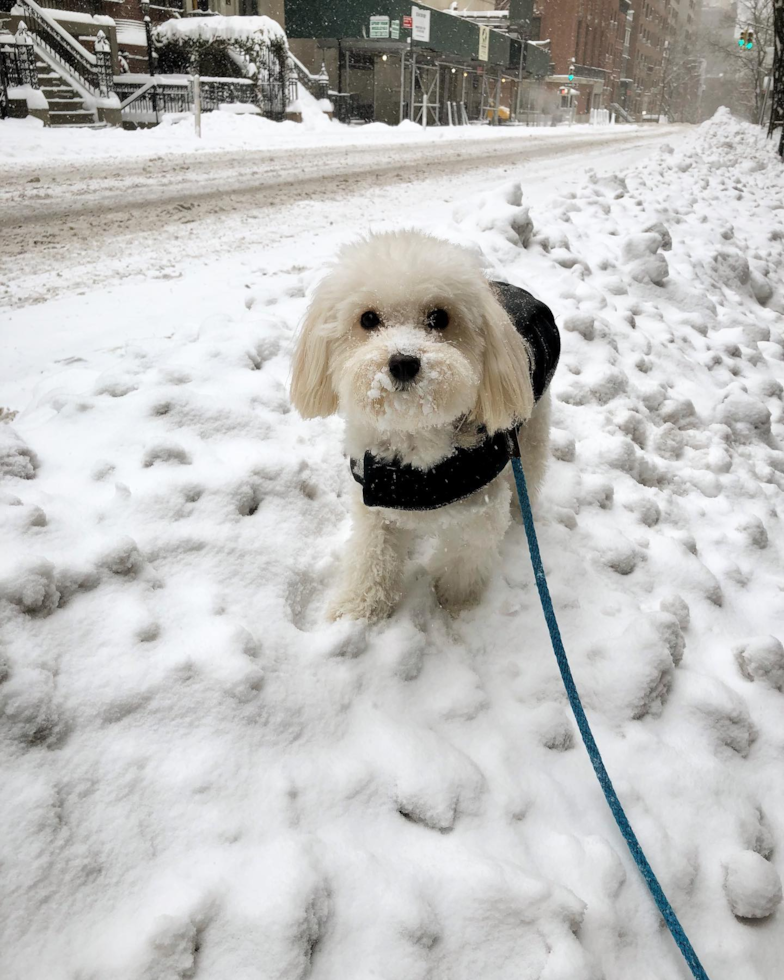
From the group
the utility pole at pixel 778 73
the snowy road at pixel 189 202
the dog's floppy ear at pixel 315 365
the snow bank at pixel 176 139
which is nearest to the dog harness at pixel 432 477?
the dog's floppy ear at pixel 315 365

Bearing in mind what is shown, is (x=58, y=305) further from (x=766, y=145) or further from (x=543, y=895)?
(x=766, y=145)

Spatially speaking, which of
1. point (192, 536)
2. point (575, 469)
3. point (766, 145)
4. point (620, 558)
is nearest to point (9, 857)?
point (192, 536)

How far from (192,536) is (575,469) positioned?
7.01 ft

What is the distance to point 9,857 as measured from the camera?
4.85 ft

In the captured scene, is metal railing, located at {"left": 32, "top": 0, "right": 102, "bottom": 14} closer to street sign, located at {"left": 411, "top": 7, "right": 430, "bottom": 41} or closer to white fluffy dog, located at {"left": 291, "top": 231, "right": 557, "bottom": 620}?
street sign, located at {"left": 411, "top": 7, "right": 430, "bottom": 41}

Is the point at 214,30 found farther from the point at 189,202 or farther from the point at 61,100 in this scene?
the point at 189,202

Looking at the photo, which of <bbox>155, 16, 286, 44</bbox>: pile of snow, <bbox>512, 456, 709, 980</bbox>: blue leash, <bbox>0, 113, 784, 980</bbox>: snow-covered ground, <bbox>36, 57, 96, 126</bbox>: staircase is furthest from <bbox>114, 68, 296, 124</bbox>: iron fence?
<bbox>512, 456, 709, 980</bbox>: blue leash

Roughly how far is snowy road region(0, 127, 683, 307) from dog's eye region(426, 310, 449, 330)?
351 cm

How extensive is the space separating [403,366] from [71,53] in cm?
2294

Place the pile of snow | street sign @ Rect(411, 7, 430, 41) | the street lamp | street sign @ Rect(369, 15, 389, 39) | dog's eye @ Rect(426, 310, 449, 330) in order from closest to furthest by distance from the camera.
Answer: dog's eye @ Rect(426, 310, 449, 330), the street lamp, the pile of snow, street sign @ Rect(369, 15, 389, 39), street sign @ Rect(411, 7, 430, 41)

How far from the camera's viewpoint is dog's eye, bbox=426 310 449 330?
7.39 feet

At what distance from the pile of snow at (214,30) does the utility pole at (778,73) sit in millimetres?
16109

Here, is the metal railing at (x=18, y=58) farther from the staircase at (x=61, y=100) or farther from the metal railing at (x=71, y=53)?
the metal railing at (x=71, y=53)

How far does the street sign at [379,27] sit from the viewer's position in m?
28.5
